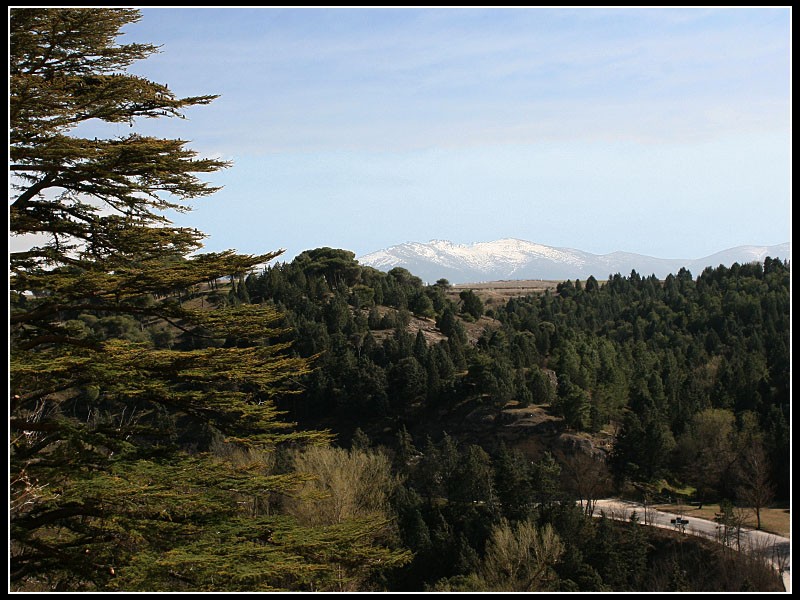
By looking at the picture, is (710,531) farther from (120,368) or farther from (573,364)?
(120,368)

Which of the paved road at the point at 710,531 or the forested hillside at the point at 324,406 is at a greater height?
the forested hillside at the point at 324,406

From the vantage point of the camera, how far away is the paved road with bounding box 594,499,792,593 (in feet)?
98.5

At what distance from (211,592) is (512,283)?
13801cm

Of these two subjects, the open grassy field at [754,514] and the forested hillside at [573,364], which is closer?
the open grassy field at [754,514]

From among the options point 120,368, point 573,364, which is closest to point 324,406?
point 573,364

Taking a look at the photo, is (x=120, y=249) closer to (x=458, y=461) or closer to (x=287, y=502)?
(x=287, y=502)

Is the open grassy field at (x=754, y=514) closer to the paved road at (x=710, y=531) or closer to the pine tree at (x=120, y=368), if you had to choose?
the paved road at (x=710, y=531)

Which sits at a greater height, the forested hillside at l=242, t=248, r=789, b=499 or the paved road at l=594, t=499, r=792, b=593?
the forested hillside at l=242, t=248, r=789, b=499

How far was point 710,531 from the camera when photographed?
34.5 m

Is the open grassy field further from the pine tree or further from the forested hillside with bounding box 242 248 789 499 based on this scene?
the pine tree

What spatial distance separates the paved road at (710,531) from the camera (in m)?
30.0

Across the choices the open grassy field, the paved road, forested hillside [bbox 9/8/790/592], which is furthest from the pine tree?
the open grassy field

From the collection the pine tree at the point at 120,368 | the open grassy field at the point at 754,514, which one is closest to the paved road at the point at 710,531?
the open grassy field at the point at 754,514

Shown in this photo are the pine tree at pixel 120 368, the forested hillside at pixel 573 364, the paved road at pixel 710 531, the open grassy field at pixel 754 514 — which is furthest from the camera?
→ the forested hillside at pixel 573 364
